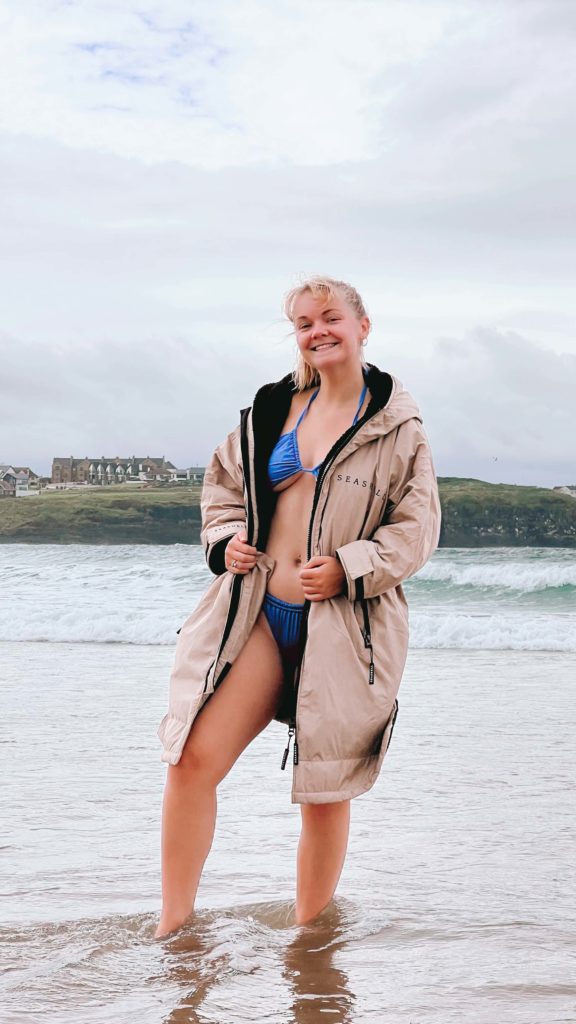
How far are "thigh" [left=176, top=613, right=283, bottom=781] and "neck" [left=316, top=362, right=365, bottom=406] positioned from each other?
706mm

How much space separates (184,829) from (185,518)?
3895 cm

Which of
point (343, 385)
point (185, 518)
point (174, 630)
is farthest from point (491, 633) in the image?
point (185, 518)

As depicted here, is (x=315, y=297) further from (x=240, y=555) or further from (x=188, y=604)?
(x=188, y=604)

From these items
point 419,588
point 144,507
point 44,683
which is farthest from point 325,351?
point 144,507

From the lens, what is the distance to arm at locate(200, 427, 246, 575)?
3.34 meters

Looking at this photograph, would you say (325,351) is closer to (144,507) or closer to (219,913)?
(219,913)

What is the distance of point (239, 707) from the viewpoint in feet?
10.5

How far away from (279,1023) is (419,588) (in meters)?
18.1

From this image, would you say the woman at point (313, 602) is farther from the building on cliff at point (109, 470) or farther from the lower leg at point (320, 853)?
the building on cliff at point (109, 470)

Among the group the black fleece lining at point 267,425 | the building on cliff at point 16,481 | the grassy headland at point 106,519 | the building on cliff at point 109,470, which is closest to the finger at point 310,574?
the black fleece lining at point 267,425

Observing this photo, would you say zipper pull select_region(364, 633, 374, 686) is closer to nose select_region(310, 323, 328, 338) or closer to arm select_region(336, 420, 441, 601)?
arm select_region(336, 420, 441, 601)

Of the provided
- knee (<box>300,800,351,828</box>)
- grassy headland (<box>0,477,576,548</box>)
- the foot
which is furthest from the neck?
grassy headland (<box>0,477,576,548</box>)

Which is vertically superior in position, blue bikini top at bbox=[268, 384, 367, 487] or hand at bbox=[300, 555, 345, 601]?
blue bikini top at bbox=[268, 384, 367, 487]

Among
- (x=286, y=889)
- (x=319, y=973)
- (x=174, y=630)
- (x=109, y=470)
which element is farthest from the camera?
(x=109, y=470)
